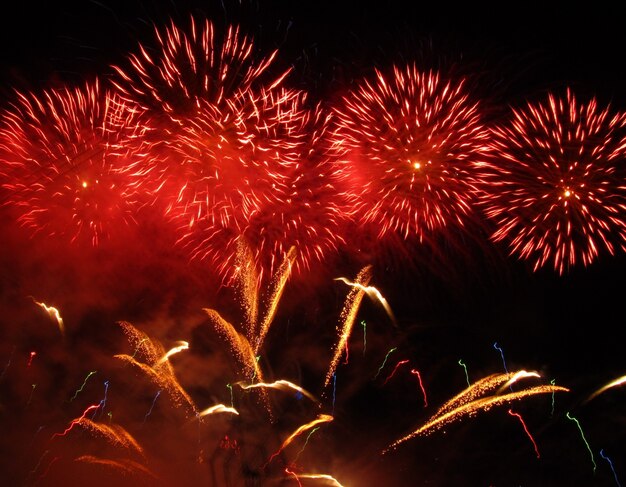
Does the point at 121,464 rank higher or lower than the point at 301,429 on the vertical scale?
lower

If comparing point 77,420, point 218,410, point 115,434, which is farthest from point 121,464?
point 218,410

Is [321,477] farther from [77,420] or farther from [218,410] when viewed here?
[77,420]

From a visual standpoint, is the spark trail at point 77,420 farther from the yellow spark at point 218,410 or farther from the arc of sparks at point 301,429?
the arc of sparks at point 301,429

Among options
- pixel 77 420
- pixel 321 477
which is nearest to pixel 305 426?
pixel 321 477

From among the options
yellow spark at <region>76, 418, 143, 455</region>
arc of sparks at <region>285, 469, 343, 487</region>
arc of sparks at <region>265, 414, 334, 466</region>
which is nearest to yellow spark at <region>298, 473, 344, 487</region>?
arc of sparks at <region>285, 469, 343, 487</region>

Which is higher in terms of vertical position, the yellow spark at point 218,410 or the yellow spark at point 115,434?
the yellow spark at point 218,410

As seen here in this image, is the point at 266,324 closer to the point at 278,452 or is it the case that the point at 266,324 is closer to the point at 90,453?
the point at 278,452

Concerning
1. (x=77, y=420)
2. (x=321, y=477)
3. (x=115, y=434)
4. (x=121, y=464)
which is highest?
(x=77, y=420)

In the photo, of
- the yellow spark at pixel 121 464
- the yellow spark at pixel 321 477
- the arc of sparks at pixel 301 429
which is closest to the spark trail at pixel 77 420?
the yellow spark at pixel 121 464

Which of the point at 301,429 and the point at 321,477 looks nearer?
the point at 301,429

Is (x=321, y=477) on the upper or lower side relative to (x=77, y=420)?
lower

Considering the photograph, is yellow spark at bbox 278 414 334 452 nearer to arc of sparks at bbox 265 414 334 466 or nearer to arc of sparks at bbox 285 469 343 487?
arc of sparks at bbox 265 414 334 466

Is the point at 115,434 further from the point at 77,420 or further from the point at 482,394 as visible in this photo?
the point at 482,394
